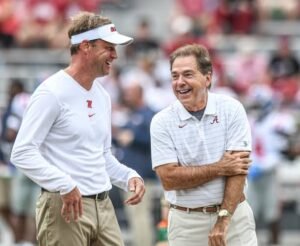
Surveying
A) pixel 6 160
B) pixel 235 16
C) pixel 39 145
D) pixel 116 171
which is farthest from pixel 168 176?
pixel 235 16

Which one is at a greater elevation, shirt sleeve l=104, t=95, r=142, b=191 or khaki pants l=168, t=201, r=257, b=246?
shirt sleeve l=104, t=95, r=142, b=191

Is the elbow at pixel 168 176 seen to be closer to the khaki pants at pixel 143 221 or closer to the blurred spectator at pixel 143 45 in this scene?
the khaki pants at pixel 143 221

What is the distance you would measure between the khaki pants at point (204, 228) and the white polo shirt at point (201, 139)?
9 centimetres

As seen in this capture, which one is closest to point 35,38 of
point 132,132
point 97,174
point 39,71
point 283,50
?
point 39,71

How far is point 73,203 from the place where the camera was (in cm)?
684

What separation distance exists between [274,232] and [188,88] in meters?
8.06

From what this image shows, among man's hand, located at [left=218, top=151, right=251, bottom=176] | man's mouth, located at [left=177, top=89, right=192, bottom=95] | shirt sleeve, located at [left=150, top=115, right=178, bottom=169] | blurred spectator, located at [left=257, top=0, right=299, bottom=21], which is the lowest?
man's hand, located at [left=218, top=151, right=251, bottom=176]

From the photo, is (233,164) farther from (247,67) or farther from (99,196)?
(247,67)

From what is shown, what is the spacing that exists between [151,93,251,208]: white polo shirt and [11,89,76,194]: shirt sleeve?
26.6 inches

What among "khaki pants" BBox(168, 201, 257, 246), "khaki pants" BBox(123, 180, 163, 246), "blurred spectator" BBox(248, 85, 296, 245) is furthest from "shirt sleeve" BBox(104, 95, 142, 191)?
"blurred spectator" BBox(248, 85, 296, 245)

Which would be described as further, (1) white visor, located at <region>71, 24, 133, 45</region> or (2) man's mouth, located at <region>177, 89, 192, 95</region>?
(1) white visor, located at <region>71, 24, 133, 45</region>

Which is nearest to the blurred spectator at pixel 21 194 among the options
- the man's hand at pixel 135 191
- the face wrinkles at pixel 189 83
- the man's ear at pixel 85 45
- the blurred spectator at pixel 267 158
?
the blurred spectator at pixel 267 158

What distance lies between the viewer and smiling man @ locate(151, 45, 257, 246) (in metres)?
6.98

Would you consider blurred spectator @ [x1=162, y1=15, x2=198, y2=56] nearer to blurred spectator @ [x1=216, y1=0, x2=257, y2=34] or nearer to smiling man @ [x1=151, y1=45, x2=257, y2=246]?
blurred spectator @ [x1=216, y1=0, x2=257, y2=34]
